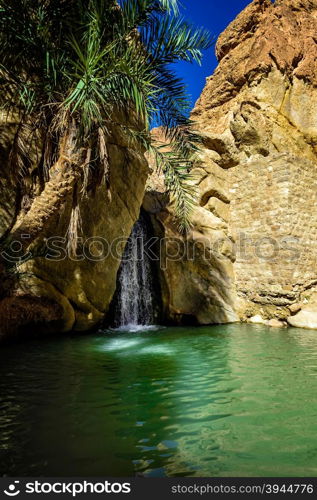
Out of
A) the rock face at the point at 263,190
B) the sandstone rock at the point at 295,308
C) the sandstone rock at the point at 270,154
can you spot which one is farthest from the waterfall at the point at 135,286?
the sandstone rock at the point at 295,308

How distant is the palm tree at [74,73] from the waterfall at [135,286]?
5138 mm

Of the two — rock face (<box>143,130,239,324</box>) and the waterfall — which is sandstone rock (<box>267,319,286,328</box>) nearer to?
rock face (<box>143,130,239,324</box>)

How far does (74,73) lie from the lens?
5.50m

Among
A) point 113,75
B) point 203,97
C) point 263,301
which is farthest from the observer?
point 203,97

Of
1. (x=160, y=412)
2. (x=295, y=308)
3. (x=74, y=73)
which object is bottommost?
(x=160, y=412)

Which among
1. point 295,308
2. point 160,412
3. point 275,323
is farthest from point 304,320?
point 160,412

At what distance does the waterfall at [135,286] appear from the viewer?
10.8m

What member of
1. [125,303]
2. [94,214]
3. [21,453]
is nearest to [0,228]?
[94,214]

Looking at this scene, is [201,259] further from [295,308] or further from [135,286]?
[295,308]

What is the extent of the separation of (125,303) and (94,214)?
3.79m

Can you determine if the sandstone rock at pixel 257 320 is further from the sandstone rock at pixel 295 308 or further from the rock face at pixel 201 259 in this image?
the sandstone rock at pixel 295 308

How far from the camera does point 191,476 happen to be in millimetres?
1986

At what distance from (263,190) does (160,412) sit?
28.7 ft

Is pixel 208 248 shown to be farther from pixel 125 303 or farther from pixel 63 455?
pixel 63 455
